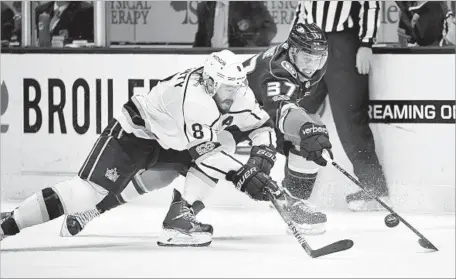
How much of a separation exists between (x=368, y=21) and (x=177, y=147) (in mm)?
666

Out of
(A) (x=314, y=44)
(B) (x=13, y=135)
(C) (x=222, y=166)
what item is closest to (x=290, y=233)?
(C) (x=222, y=166)

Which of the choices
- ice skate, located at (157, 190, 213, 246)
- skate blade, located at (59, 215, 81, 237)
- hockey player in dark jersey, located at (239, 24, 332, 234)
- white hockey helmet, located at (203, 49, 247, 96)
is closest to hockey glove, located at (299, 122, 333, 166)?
hockey player in dark jersey, located at (239, 24, 332, 234)

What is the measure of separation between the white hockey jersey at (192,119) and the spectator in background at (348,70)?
7.5 inches

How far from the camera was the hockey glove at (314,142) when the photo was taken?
4184 millimetres

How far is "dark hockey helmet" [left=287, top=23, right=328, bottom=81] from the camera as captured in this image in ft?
13.7

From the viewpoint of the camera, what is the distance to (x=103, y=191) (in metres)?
4.22

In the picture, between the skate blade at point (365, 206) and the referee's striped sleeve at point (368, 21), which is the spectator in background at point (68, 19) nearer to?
the referee's striped sleeve at point (368, 21)

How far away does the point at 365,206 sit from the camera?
14.0ft

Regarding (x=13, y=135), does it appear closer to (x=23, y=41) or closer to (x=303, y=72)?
(x=23, y=41)

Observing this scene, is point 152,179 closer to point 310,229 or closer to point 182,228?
point 182,228

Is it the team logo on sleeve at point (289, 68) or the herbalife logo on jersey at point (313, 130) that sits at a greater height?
the team logo on sleeve at point (289, 68)

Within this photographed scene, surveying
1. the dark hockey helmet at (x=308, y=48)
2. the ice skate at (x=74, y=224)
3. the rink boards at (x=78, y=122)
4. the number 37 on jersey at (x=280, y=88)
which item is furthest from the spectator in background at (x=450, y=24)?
the ice skate at (x=74, y=224)

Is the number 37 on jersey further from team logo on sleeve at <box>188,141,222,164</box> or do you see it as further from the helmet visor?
team logo on sleeve at <box>188,141,222,164</box>

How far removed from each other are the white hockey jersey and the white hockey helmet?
0.13ft
